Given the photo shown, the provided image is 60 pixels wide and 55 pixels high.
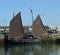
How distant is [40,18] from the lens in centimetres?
7194

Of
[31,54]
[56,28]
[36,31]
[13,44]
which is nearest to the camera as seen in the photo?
[31,54]

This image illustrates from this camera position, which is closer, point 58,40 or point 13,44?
point 13,44

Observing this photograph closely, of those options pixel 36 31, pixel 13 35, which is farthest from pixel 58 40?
pixel 13 35

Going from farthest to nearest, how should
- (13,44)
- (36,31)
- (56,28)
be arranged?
(56,28)
(36,31)
(13,44)

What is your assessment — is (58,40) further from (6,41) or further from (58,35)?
(6,41)

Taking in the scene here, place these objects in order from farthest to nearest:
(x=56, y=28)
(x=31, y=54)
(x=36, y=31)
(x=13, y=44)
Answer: (x=56, y=28) < (x=36, y=31) < (x=13, y=44) < (x=31, y=54)

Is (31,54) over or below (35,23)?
below

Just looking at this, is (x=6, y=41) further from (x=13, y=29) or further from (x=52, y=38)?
(x=52, y=38)

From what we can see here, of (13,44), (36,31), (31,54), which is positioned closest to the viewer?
(31,54)

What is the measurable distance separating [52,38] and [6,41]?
11.7 meters

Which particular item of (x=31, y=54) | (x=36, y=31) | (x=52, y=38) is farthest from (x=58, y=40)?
(x=31, y=54)

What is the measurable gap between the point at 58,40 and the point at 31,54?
96.6ft

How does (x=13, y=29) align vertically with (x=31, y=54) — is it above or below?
above

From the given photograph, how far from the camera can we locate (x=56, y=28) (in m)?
93.6
